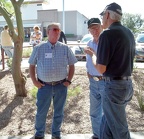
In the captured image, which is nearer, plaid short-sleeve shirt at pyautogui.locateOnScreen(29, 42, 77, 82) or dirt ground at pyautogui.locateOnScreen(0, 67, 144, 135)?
plaid short-sleeve shirt at pyautogui.locateOnScreen(29, 42, 77, 82)

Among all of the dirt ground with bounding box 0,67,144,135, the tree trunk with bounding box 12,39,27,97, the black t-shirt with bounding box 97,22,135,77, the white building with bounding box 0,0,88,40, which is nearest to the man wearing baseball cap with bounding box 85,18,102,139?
the dirt ground with bounding box 0,67,144,135

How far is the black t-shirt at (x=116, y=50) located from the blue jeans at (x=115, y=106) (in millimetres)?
124

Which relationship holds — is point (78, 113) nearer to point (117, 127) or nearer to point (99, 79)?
point (99, 79)

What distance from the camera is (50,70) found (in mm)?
3703

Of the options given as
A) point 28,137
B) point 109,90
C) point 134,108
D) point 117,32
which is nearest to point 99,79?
point 109,90

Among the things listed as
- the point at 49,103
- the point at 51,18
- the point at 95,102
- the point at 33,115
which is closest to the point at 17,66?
the point at 33,115

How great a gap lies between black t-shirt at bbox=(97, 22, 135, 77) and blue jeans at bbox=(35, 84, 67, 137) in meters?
1.11

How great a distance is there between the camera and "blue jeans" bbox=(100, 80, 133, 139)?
2.87m

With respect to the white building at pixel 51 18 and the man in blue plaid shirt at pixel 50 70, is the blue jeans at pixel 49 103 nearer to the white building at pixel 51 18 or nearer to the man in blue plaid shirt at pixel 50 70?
the man in blue plaid shirt at pixel 50 70

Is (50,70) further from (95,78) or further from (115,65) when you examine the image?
(115,65)

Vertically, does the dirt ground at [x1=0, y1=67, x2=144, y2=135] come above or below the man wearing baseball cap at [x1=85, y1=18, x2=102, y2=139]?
below

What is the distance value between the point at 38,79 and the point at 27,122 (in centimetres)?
123

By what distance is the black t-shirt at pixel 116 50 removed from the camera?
8.89 feet

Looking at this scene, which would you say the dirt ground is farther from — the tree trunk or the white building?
the white building
